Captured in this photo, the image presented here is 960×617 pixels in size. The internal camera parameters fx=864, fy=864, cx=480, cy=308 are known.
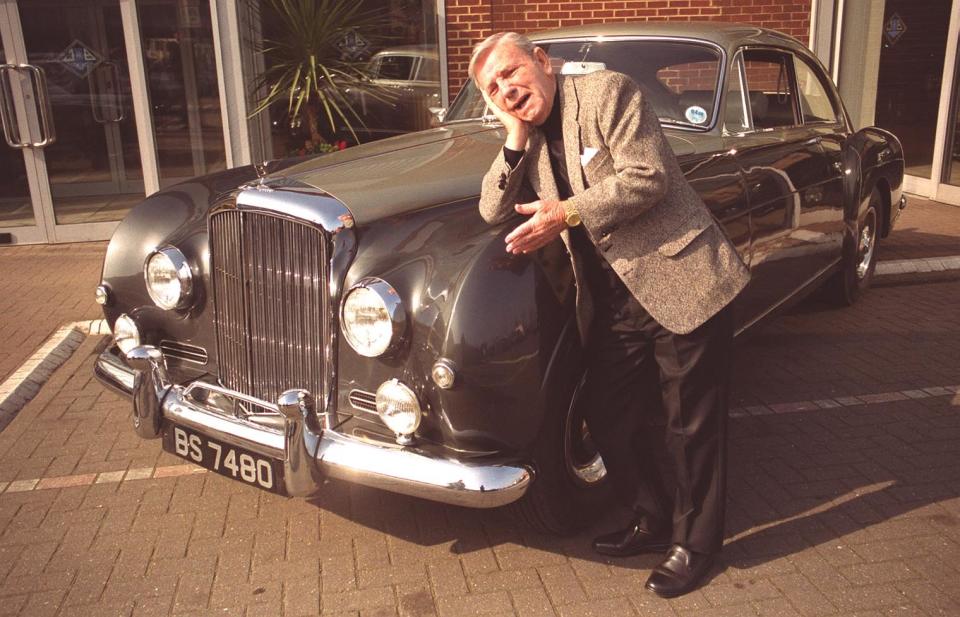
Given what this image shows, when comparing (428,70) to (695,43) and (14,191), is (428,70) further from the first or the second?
(695,43)

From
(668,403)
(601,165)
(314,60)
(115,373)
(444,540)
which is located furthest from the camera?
(314,60)

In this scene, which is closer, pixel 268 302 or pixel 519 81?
pixel 519 81

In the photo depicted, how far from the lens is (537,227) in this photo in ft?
8.73

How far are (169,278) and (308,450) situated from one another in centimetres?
111

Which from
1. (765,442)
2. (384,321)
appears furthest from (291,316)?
(765,442)

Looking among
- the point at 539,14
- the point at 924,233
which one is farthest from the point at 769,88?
the point at 539,14

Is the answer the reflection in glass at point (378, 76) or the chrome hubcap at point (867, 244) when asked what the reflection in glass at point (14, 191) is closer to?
the reflection in glass at point (378, 76)

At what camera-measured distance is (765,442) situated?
4.02m

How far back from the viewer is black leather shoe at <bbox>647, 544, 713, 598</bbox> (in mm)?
2893

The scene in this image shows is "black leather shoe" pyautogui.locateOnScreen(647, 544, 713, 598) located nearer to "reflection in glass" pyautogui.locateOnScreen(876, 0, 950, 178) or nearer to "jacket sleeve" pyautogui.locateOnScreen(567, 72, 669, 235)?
"jacket sleeve" pyautogui.locateOnScreen(567, 72, 669, 235)

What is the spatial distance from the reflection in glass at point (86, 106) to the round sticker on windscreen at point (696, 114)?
6479 mm

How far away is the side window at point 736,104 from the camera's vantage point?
13.9 feet

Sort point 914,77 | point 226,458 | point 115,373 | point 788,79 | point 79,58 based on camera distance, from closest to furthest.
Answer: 1. point 226,458
2. point 115,373
3. point 788,79
4. point 79,58
5. point 914,77

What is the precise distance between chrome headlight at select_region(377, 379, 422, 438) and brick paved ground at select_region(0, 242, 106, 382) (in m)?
3.31
